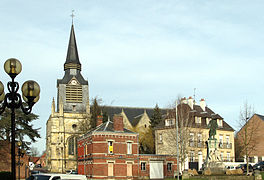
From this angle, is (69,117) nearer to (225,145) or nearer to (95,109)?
(95,109)

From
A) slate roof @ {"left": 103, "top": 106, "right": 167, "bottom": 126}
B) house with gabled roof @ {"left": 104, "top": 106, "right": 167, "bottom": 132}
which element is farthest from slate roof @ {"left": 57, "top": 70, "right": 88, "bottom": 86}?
slate roof @ {"left": 103, "top": 106, "right": 167, "bottom": 126}

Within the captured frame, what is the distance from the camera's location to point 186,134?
5450cm

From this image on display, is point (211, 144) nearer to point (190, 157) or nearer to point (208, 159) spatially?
point (208, 159)

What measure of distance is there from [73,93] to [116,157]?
126 ft

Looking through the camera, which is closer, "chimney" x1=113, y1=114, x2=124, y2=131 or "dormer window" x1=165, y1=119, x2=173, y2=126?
"chimney" x1=113, y1=114, x2=124, y2=131

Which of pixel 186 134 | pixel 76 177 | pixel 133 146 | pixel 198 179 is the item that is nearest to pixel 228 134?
pixel 186 134

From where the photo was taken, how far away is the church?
259ft

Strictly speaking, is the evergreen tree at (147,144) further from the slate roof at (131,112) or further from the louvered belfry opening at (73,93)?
the louvered belfry opening at (73,93)

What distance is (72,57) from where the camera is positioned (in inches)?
3319

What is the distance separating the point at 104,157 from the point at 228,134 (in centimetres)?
2775

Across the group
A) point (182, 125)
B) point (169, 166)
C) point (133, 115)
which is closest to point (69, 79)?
point (133, 115)

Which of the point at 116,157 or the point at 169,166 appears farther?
the point at 169,166

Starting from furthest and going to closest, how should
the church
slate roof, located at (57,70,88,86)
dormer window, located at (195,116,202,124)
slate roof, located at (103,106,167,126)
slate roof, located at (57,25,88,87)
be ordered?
slate roof, located at (103,106,167,126) → slate roof, located at (57,25,88,87) → slate roof, located at (57,70,88,86) → the church → dormer window, located at (195,116,202,124)

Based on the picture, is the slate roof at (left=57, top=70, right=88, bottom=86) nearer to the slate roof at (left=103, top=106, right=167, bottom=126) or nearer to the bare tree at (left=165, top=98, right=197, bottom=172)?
the slate roof at (left=103, top=106, right=167, bottom=126)
